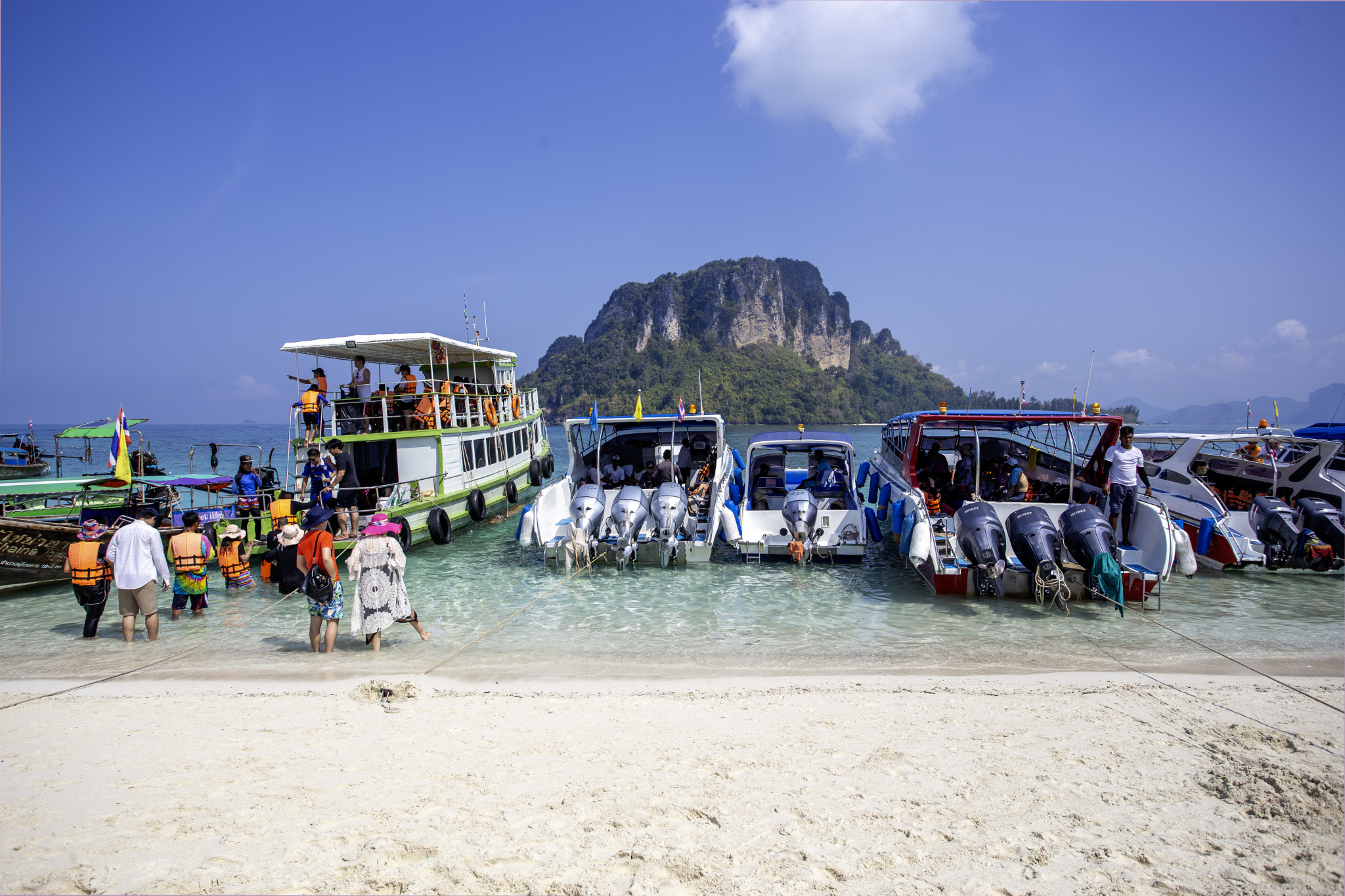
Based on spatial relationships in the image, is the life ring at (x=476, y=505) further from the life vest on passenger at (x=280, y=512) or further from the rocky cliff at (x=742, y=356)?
the rocky cliff at (x=742, y=356)

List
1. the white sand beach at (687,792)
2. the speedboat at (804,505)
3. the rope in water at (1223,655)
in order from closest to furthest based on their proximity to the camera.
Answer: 1. the white sand beach at (687,792)
2. the rope in water at (1223,655)
3. the speedboat at (804,505)

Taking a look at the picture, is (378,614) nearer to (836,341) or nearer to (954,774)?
(954,774)

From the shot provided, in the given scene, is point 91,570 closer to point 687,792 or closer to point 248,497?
point 248,497

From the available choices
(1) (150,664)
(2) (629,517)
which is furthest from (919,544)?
(1) (150,664)

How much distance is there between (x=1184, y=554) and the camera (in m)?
9.12

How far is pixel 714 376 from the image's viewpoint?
114m

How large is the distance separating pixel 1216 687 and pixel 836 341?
5675 inches

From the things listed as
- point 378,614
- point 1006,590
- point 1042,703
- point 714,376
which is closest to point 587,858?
point 1042,703

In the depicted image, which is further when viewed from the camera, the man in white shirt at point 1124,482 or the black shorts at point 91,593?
the man in white shirt at point 1124,482

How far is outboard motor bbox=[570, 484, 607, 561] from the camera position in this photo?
11.9m

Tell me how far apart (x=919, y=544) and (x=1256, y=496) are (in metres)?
7.11

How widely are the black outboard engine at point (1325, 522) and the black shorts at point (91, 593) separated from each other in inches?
677

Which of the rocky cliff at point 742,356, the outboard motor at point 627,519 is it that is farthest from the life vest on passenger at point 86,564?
the rocky cliff at point 742,356

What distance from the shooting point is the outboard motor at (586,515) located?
1191 cm
